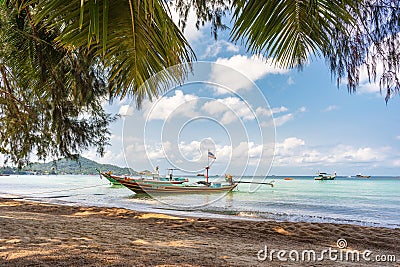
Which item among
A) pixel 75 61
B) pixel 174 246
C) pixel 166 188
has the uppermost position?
pixel 75 61

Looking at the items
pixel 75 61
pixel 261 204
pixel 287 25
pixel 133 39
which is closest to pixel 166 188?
pixel 261 204

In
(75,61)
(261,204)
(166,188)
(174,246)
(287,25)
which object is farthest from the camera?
(166,188)

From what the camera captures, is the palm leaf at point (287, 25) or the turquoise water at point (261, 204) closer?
the palm leaf at point (287, 25)

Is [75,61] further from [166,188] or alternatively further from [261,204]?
[166,188]

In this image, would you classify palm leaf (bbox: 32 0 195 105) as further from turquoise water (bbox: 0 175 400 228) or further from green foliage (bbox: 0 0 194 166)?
turquoise water (bbox: 0 175 400 228)

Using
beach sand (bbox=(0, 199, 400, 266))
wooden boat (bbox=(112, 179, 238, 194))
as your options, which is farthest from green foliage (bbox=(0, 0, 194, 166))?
wooden boat (bbox=(112, 179, 238, 194))

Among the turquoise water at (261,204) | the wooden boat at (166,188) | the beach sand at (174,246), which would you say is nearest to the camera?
the beach sand at (174,246)

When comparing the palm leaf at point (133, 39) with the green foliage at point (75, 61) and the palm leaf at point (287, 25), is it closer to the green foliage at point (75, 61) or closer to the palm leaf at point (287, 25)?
the green foliage at point (75, 61)

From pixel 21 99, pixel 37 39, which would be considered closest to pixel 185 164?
pixel 37 39

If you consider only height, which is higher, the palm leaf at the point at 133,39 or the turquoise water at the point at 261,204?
the palm leaf at the point at 133,39

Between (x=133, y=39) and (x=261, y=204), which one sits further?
(x=261, y=204)

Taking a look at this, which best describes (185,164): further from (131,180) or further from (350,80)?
(131,180)

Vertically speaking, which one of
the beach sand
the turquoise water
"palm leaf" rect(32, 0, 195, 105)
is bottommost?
the turquoise water

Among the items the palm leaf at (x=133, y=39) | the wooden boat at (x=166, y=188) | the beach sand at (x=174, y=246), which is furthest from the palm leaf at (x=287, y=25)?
the wooden boat at (x=166, y=188)
